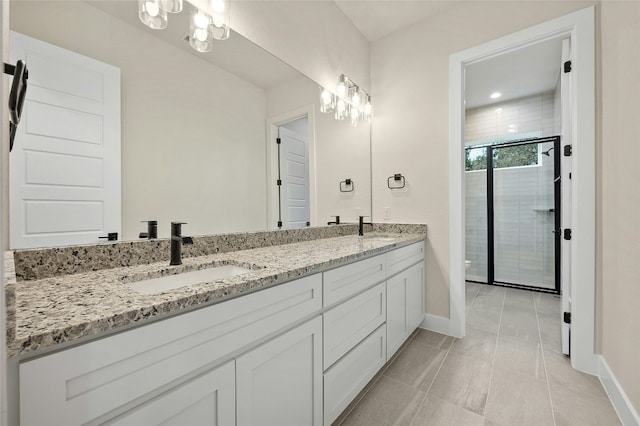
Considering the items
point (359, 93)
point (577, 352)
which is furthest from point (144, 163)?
point (577, 352)

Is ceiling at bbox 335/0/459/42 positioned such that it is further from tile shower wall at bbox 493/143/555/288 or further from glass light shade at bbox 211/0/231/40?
tile shower wall at bbox 493/143/555/288

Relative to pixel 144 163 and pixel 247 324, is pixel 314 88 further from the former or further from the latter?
pixel 247 324

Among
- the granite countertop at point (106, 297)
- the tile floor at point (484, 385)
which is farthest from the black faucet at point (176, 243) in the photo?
the tile floor at point (484, 385)

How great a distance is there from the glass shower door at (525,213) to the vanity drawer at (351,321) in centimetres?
300

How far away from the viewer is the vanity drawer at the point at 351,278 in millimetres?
1226

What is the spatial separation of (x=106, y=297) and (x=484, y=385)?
1.95 meters

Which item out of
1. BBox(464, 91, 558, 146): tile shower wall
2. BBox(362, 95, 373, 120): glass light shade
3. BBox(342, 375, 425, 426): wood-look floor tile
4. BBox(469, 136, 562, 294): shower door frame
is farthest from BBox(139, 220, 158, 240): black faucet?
BBox(464, 91, 558, 146): tile shower wall

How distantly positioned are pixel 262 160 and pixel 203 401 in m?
1.25

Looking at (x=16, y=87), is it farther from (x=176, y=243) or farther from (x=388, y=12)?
(x=388, y=12)

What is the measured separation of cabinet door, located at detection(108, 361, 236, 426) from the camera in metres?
0.65

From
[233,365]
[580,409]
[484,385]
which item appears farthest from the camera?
[484,385]

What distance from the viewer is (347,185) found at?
247 centimetres

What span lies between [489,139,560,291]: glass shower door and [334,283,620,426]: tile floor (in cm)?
141

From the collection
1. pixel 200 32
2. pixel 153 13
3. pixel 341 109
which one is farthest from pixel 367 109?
pixel 153 13
